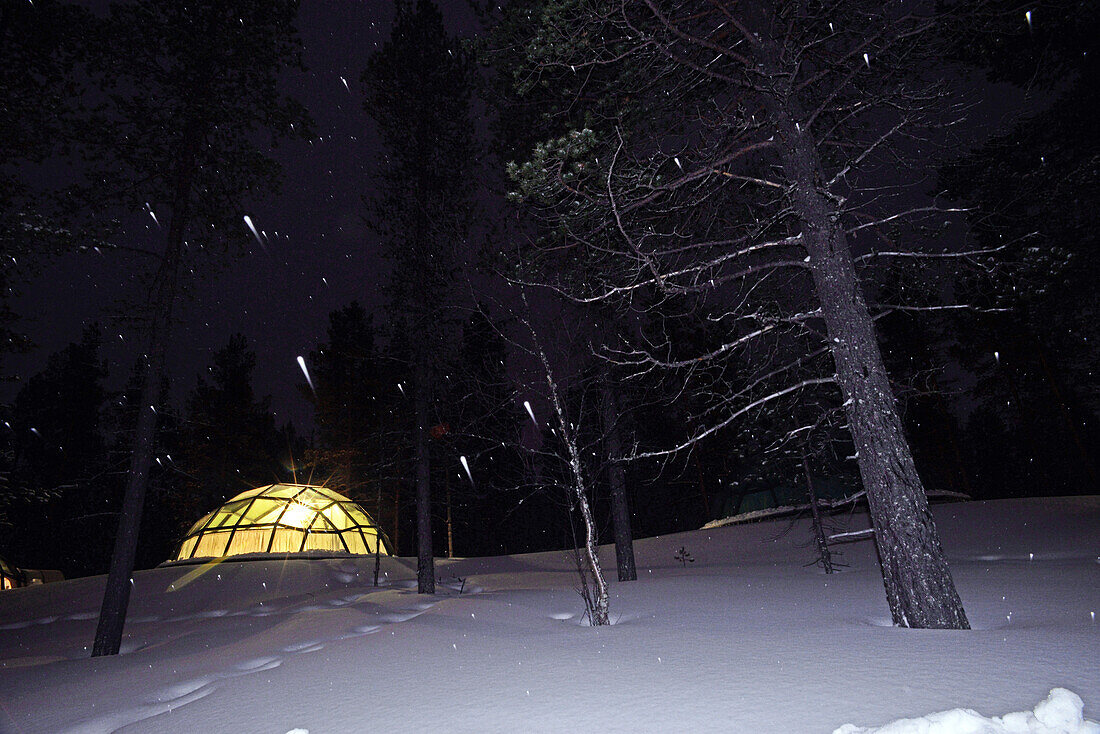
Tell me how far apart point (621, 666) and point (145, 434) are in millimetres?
8660

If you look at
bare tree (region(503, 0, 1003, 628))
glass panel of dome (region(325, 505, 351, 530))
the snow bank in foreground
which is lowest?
the snow bank in foreground

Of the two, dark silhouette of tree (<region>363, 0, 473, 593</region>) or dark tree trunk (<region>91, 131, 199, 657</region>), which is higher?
dark silhouette of tree (<region>363, 0, 473, 593</region>)

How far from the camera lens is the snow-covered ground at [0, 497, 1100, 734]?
2883 mm

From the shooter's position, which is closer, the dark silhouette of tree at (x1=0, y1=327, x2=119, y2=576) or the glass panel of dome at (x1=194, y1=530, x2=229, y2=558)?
the glass panel of dome at (x1=194, y1=530, x2=229, y2=558)

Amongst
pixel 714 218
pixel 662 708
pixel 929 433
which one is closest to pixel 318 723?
pixel 662 708

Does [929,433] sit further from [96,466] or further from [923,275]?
[96,466]

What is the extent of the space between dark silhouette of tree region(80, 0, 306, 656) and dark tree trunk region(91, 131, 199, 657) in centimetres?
2

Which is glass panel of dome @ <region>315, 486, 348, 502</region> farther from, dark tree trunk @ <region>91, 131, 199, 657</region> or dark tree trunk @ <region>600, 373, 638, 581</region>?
dark tree trunk @ <region>600, 373, 638, 581</region>

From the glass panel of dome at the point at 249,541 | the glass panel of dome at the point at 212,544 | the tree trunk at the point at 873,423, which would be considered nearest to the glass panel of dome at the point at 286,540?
the glass panel of dome at the point at 249,541

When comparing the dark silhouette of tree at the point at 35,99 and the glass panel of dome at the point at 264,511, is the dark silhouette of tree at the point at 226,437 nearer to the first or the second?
the glass panel of dome at the point at 264,511

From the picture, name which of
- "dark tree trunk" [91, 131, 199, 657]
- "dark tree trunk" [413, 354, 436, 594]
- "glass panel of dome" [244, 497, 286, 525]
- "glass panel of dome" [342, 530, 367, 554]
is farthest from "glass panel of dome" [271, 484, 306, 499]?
"dark tree trunk" [91, 131, 199, 657]

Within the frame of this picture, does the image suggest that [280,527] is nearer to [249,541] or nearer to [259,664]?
[249,541]

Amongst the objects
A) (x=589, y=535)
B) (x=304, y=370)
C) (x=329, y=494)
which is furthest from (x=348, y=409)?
(x=589, y=535)

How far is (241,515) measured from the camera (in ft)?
59.6
